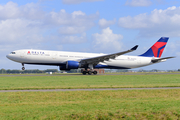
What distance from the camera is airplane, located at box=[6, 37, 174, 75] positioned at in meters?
43.6

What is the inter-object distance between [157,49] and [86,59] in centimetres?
1947

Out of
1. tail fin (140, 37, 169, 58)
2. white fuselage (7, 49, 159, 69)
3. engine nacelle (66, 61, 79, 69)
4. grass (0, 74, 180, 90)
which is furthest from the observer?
tail fin (140, 37, 169, 58)

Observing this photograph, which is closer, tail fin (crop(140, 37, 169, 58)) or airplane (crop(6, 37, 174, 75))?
airplane (crop(6, 37, 174, 75))

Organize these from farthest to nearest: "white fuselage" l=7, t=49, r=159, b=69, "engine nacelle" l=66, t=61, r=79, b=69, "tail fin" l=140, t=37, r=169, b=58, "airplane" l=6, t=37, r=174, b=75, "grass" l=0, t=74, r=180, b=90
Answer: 1. "tail fin" l=140, t=37, r=169, b=58
2. "engine nacelle" l=66, t=61, r=79, b=69
3. "airplane" l=6, t=37, r=174, b=75
4. "white fuselage" l=7, t=49, r=159, b=69
5. "grass" l=0, t=74, r=180, b=90

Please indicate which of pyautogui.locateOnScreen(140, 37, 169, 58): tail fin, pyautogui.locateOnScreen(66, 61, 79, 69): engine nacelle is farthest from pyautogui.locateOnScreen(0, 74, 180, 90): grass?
pyautogui.locateOnScreen(140, 37, 169, 58): tail fin

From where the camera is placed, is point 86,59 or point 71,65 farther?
point 86,59

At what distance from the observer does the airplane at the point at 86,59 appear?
43562 mm

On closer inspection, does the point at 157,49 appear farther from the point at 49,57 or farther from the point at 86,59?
the point at 49,57

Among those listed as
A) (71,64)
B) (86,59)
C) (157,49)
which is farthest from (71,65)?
(157,49)

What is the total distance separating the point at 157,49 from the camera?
54344mm

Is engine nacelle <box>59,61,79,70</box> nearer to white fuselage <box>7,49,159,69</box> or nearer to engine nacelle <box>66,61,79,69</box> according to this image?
engine nacelle <box>66,61,79,69</box>

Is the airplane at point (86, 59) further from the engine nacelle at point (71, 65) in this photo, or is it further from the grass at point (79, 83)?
A: the grass at point (79, 83)

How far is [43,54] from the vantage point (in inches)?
1722

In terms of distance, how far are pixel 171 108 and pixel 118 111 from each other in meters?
2.92
